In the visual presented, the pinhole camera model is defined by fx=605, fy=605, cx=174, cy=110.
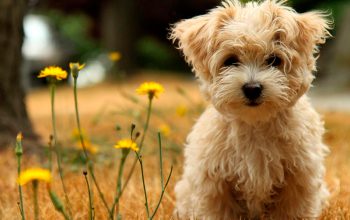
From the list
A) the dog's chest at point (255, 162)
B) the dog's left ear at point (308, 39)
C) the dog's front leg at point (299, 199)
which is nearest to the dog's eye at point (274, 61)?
the dog's left ear at point (308, 39)

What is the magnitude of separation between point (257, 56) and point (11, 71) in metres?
2.89

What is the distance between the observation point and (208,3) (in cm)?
1579

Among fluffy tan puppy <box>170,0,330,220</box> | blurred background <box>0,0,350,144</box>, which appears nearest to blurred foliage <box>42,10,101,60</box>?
blurred background <box>0,0,350,144</box>

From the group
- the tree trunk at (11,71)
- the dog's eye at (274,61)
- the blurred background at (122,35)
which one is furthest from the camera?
the blurred background at (122,35)

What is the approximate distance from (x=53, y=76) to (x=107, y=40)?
13344 millimetres

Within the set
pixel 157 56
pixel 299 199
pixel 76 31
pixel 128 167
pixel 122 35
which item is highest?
pixel 299 199

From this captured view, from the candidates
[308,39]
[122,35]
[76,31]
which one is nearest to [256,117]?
[308,39]

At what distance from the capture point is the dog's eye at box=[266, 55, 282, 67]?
333 centimetres

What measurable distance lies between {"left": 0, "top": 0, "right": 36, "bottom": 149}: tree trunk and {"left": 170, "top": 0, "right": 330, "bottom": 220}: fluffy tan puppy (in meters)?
2.31

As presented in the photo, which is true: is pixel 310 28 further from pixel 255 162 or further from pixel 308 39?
pixel 255 162

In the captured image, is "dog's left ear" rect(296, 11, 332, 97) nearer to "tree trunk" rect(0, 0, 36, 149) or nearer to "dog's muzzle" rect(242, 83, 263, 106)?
"dog's muzzle" rect(242, 83, 263, 106)

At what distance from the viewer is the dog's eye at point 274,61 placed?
131 inches

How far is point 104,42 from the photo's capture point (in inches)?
683

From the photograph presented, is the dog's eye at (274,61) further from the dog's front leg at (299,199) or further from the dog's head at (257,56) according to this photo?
the dog's front leg at (299,199)
